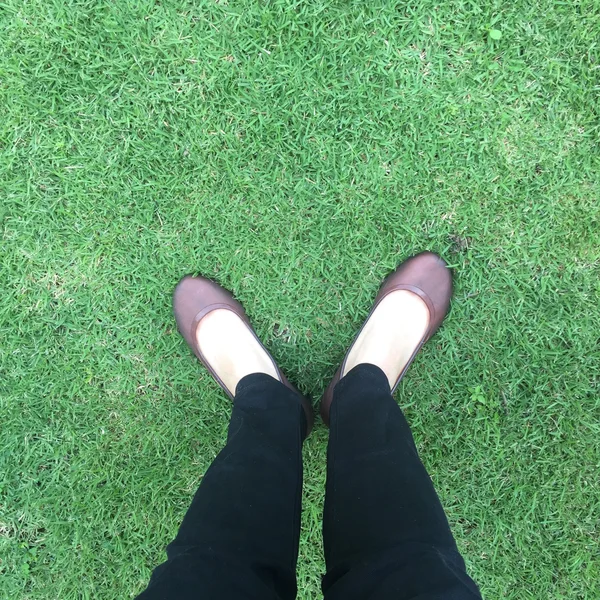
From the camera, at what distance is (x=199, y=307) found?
2.04m

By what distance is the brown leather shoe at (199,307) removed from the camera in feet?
6.69

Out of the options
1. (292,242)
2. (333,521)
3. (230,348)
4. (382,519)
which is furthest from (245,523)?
(292,242)

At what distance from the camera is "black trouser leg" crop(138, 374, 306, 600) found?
1250 mm

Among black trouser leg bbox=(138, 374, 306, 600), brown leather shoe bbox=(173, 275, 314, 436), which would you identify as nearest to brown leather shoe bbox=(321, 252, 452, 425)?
brown leather shoe bbox=(173, 275, 314, 436)

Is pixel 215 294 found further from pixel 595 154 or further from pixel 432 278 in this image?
pixel 595 154

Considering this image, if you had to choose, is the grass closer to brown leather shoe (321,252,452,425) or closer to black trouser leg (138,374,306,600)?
brown leather shoe (321,252,452,425)

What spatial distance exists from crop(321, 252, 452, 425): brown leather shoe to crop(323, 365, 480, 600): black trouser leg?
356 mm

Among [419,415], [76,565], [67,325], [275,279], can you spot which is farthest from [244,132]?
[76,565]

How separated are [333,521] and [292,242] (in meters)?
1.15

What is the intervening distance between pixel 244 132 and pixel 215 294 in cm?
73

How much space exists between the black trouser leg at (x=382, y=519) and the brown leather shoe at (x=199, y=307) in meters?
0.49

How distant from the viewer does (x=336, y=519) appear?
141 centimetres

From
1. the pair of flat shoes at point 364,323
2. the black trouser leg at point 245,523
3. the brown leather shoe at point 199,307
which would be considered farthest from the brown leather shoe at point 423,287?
the black trouser leg at point 245,523

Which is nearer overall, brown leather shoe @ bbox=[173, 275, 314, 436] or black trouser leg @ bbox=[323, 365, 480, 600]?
black trouser leg @ bbox=[323, 365, 480, 600]
